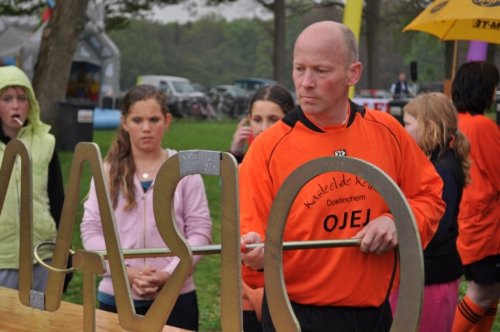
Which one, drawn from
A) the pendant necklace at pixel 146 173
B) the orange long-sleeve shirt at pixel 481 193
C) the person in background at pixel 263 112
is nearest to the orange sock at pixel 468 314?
the orange long-sleeve shirt at pixel 481 193

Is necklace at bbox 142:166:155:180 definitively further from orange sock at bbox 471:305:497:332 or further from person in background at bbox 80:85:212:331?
orange sock at bbox 471:305:497:332

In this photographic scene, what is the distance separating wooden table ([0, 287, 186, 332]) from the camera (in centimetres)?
240

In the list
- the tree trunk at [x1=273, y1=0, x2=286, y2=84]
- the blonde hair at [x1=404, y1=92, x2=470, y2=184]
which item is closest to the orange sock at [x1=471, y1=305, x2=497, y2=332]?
the blonde hair at [x1=404, y1=92, x2=470, y2=184]

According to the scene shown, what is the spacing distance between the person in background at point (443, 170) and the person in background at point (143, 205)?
962 millimetres

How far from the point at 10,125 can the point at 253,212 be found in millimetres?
1789

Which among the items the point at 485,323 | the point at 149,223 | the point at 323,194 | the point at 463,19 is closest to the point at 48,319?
the point at 323,194

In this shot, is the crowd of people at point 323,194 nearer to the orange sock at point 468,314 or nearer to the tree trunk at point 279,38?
the orange sock at point 468,314

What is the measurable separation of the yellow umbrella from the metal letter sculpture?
3.84m

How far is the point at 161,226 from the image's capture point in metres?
2.10

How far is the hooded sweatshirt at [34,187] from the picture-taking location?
12.4ft

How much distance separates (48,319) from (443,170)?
1973 millimetres

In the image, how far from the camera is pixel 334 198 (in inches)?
90.7

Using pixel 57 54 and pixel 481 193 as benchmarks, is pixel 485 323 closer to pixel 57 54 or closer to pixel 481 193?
pixel 481 193

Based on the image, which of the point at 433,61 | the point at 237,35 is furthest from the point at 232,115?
the point at 237,35
